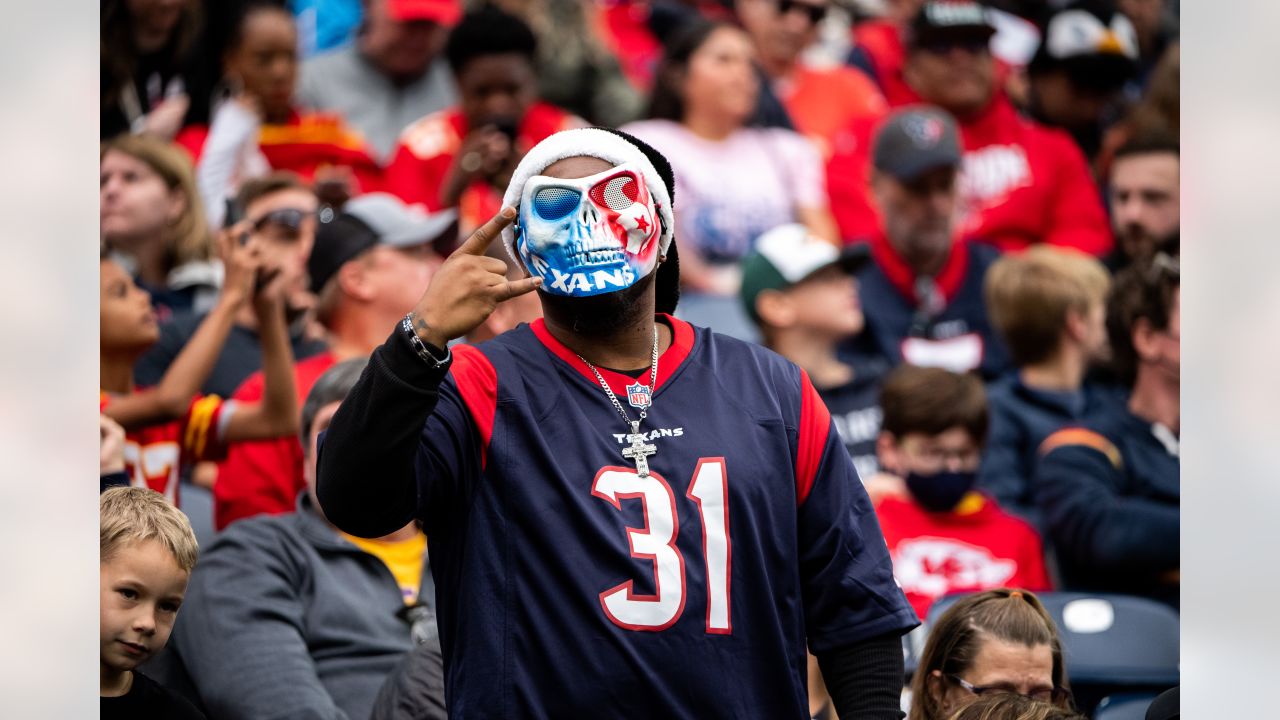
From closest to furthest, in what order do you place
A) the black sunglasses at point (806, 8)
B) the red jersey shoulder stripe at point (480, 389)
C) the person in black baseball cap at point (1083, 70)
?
the red jersey shoulder stripe at point (480, 389)
the person in black baseball cap at point (1083, 70)
the black sunglasses at point (806, 8)

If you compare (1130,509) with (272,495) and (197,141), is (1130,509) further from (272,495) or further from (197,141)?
(197,141)

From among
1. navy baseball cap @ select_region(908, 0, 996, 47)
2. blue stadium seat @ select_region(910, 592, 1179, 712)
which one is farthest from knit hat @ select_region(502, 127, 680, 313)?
navy baseball cap @ select_region(908, 0, 996, 47)

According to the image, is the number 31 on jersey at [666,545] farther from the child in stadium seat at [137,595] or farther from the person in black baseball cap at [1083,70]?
the person in black baseball cap at [1083,70]

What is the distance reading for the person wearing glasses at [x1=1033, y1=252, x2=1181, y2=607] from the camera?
16.2 ft

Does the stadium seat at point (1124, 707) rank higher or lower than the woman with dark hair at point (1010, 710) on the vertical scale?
lower

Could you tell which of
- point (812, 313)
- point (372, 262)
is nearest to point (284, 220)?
point (372, 262)

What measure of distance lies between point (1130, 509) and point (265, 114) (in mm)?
3952

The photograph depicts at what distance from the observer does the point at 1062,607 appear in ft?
14.3

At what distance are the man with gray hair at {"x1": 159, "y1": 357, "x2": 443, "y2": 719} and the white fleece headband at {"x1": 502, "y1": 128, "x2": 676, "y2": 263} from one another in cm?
124

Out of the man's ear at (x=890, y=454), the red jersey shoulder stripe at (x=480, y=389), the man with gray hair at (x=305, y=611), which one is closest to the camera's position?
the red jersey shoulder stripe at (x=480, y=389)

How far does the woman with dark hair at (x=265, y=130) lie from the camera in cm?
680

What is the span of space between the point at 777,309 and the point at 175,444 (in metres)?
2.29

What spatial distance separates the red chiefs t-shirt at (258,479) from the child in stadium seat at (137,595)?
142 cm

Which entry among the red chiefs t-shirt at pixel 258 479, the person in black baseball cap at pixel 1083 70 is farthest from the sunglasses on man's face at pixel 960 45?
the red chiefs t-shirt at pixel 258 479
